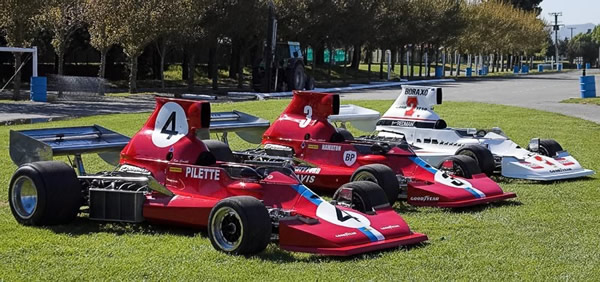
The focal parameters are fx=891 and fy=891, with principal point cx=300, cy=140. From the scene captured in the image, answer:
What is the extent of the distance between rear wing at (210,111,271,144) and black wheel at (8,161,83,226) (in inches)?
190

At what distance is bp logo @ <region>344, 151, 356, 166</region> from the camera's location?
1406 cm

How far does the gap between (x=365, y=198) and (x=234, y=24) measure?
39.4 metres

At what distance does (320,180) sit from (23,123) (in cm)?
1587

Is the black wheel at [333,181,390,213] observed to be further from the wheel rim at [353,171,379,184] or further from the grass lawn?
the wheel rim at [353,171,379,184]

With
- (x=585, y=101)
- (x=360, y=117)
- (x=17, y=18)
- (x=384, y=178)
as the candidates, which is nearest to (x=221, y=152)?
(x=384, y=178)

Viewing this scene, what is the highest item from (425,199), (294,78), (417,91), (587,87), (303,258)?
(294,78)

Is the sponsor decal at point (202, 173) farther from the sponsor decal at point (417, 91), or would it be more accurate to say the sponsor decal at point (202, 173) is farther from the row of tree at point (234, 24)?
the row of tree at point (234, 24)

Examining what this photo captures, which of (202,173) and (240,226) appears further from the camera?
(202,173)

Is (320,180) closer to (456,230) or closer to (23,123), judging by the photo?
(456,230)

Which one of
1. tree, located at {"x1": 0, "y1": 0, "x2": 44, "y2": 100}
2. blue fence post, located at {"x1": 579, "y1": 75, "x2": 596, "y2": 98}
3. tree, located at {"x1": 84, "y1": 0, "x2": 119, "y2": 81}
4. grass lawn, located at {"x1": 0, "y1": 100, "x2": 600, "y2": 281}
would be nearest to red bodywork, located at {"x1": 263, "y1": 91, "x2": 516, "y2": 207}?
grass lawn, located at {"x1": 0, "y1": 100, "x2": 600, "y2": 281}

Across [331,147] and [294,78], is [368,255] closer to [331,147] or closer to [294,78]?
[331,147]

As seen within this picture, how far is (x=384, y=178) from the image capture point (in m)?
12.2

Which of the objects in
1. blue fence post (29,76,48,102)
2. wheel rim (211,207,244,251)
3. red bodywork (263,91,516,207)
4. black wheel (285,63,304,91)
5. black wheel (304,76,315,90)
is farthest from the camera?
black wheel (304,76,315,90)

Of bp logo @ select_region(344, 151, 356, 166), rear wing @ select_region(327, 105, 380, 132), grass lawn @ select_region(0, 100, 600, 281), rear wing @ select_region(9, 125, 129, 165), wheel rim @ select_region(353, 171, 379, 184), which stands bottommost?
grass lawn @ select_region(0, 100, 600, 281)
